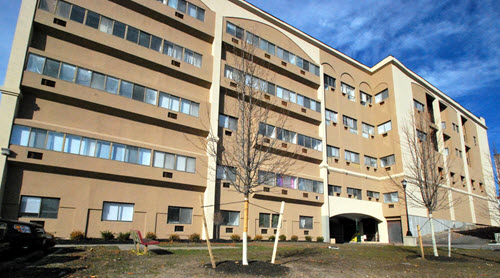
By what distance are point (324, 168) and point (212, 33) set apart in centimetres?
1649

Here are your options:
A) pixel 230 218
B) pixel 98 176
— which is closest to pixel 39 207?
pixel 98 176

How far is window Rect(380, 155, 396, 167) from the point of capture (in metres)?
36.8

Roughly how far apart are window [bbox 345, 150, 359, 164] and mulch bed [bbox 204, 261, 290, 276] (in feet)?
89.2

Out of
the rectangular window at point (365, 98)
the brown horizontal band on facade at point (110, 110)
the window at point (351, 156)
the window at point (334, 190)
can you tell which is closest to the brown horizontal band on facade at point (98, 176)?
the brown horizontal band on facade at point (110, 110)

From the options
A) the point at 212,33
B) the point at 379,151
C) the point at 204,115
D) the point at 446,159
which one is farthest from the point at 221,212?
the point at 446,159

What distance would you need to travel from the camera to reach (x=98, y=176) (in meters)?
20.6

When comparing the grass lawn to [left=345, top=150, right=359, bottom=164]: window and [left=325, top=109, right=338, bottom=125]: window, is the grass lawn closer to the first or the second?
[left=345, top=150, right=359, bottom=164]: window

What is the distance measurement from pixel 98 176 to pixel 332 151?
2278 cm

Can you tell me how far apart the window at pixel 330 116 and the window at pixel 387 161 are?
7950 millimetres

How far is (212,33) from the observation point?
1086 inches

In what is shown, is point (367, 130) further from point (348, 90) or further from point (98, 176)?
point (98, 176)

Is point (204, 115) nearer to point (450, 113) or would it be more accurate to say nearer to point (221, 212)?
point (221, 212)

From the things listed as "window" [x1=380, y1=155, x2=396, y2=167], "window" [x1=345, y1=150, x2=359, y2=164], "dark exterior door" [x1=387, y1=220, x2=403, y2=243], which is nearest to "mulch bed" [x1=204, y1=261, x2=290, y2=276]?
"window" [x1=345, y1=150, x2=359, y2=164]

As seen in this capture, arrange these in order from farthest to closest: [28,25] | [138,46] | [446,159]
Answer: [446,159]
[138,46]
[28,25]
